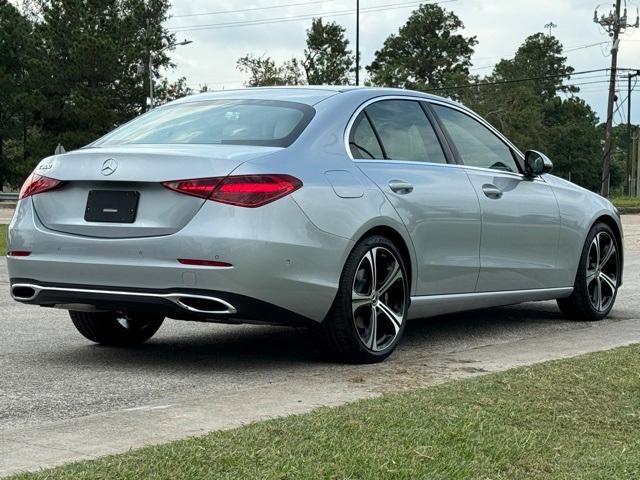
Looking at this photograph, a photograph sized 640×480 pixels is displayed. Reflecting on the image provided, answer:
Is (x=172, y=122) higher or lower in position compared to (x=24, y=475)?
higher

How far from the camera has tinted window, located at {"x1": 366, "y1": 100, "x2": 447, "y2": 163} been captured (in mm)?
7078

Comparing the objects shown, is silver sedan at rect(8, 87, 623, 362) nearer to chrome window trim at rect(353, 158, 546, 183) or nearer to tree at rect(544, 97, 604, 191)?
chrome window trim at rect(353, 158, 546, 183)

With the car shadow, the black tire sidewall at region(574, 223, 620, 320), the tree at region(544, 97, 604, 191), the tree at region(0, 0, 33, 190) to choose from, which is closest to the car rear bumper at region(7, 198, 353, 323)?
the car shadow

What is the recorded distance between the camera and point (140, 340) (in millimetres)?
7426

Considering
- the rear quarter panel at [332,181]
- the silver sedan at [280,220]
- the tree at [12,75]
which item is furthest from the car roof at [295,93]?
the tree at [12,75]

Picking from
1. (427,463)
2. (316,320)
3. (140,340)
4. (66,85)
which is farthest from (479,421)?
(66,85)

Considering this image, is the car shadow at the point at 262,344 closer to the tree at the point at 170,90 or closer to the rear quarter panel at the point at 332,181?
the rear quarter panel at the point at 332,181

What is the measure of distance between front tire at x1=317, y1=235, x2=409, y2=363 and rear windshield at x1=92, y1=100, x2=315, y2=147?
0.80 metres

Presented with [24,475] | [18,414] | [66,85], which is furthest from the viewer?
[66,85]

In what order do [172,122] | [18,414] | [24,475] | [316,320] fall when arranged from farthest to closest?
[172,122] < [316,320] < [18,414] < [24,475]

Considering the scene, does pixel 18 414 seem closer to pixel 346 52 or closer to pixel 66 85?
pixel 66 85

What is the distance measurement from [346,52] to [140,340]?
83.7 metres

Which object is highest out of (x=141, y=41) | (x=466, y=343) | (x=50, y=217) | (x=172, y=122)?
(x=141, y=41)

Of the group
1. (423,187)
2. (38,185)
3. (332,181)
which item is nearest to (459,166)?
(423,187)
